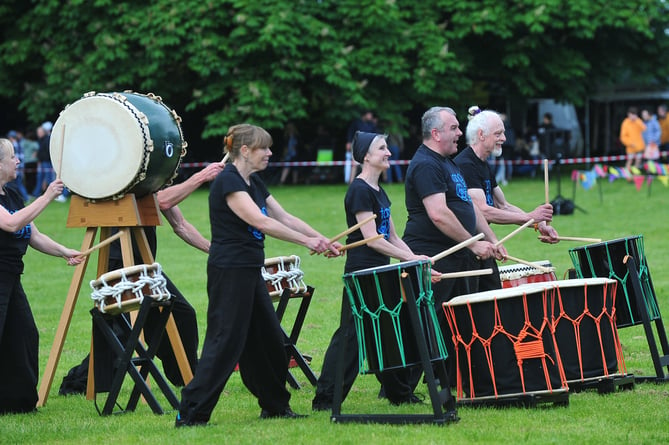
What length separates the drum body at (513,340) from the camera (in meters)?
7.66

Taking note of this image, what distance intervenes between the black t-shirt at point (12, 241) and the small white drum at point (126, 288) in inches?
26.5

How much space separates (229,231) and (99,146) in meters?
1.73

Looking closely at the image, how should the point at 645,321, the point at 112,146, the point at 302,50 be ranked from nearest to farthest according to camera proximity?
the point at 112,146
the point at 645,321
the point at 302,50

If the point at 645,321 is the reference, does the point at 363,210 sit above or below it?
above

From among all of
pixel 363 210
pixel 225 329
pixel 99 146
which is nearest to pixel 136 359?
pixel 225 329

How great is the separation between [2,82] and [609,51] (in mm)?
16804

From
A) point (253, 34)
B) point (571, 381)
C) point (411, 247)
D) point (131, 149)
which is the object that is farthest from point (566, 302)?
point (253, 34)

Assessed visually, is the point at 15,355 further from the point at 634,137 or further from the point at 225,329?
the point at 634,137

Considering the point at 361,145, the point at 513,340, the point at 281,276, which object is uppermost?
the point at 361,145

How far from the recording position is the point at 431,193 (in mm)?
8281

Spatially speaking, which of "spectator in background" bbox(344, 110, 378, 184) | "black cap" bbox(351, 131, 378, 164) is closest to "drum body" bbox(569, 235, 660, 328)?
"black cap" bbox(351, 131, 378, 164)

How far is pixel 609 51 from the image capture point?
32.2 meters

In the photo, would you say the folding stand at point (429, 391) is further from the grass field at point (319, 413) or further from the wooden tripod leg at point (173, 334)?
the wooden tripod leg at point (173, 334)

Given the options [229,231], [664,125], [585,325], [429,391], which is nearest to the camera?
[429,391]
